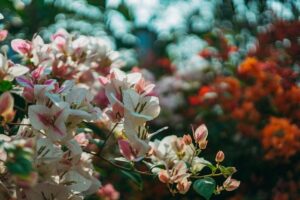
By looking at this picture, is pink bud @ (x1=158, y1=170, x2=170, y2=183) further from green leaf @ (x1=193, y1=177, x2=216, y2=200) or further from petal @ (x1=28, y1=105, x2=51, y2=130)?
petal @ (x1=28, y1=105, x2=51, y2=130)

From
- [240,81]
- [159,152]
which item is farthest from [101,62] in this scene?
[240,81]

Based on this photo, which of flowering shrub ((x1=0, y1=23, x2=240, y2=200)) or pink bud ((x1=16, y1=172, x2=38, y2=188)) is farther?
flowering shrub ((x1=0, y1=23, x2=240, y2=200))

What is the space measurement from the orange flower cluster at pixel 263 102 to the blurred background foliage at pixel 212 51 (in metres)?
0.02

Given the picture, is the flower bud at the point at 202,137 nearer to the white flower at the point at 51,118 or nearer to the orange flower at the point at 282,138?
the white flower at the point at 51,118

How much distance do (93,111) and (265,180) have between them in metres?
1.66

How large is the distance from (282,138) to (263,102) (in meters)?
0.36

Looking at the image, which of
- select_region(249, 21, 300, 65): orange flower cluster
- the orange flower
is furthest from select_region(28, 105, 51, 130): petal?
select_region(249, 21, 300, 65): orange flower cluster

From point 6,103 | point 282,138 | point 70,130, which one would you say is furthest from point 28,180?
point 282,138

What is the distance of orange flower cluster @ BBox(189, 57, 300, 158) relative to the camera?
210 cm

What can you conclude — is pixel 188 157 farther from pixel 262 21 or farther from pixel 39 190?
pixel 262 21

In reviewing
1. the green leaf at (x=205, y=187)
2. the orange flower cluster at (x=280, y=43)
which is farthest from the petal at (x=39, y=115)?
the orange flower cluster at (x=280, y=43)

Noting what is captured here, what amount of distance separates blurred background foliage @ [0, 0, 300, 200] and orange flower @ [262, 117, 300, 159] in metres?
0.10

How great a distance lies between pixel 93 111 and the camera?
0.76m

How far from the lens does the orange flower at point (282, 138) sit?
2.07m
